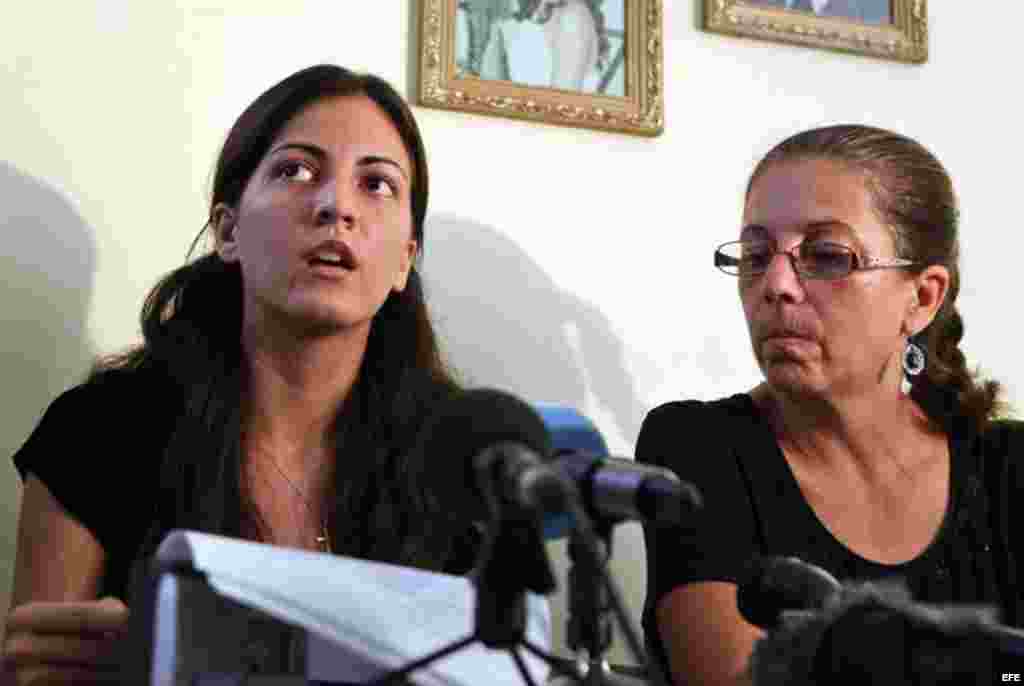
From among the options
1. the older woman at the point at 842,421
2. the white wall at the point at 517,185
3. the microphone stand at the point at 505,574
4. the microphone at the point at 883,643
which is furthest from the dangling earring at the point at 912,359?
the microphone stand at the point at 505,574

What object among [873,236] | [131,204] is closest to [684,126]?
[873,236]

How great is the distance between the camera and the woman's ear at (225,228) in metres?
1.49

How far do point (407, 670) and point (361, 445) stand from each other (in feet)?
2.40

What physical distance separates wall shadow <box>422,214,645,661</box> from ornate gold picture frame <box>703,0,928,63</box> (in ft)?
1.57

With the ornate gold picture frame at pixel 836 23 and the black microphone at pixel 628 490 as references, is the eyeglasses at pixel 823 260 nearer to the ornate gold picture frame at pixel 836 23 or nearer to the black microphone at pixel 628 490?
the ornate gold picture frame at pixel 836 23

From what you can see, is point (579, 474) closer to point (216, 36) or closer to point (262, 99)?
point (262, 99)

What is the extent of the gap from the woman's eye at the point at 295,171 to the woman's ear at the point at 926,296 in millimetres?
702

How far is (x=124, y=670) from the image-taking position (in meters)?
0.80

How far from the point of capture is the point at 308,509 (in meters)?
1.41

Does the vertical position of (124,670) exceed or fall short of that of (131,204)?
it falls short

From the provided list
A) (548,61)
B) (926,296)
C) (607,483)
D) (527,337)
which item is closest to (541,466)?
(607,483)

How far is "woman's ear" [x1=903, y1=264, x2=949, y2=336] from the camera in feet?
A: 4.99

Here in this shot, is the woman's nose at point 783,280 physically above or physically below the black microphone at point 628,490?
above

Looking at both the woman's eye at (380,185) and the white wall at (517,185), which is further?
the white wall at (517,185)
